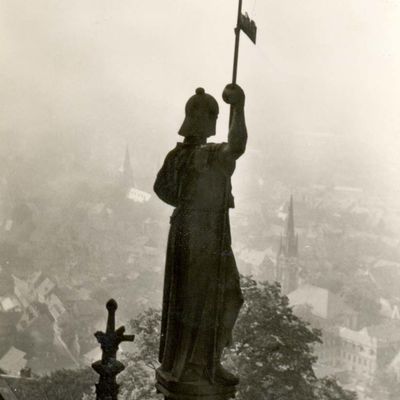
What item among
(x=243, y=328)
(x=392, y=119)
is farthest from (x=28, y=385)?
(x=392, y=119)

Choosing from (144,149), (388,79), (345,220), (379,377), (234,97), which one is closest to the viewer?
(234,97)

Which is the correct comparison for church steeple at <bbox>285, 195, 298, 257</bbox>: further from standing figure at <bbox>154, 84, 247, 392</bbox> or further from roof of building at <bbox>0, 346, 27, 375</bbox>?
standing figure at <bbox>154, 84, 247, 392</bbox>

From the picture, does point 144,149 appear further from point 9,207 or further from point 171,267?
point 171,267

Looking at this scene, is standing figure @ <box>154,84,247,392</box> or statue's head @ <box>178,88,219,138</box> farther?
statue's head @ <box>178,88,219,138</box>

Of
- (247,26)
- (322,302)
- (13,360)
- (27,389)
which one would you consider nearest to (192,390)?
(247,26)

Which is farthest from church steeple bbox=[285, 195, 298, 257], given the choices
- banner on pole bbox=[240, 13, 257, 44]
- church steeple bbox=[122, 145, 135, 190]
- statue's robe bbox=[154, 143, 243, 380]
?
statue's robe bbox=[154, 143, 243, 380]

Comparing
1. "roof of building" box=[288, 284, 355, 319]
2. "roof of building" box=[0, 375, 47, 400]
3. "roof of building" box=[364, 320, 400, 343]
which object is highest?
"roof of building" box=[288, 284, 355, 319]

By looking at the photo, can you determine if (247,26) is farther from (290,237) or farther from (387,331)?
(290,237)
